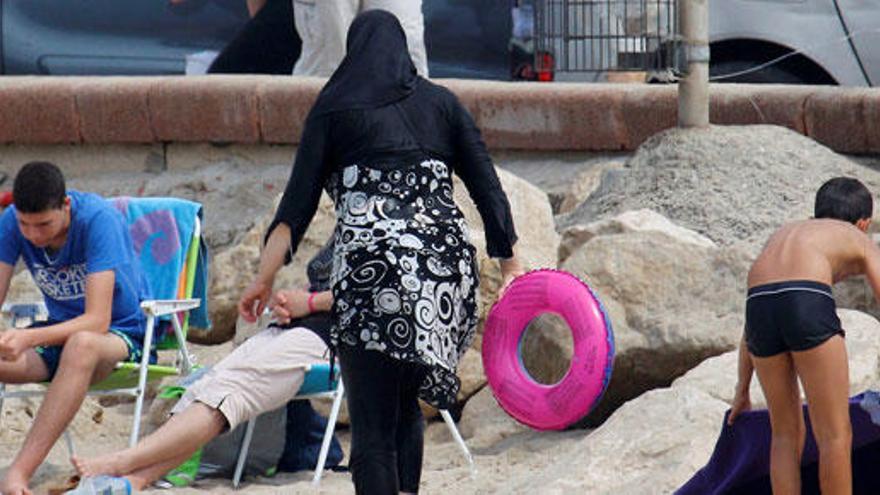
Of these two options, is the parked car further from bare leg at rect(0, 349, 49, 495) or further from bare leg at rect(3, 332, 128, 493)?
bare leg at rect(0, 349, 49, 495)

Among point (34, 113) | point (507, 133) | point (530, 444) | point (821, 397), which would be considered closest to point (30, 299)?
point (34, 113)

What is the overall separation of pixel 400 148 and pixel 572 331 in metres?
1.37

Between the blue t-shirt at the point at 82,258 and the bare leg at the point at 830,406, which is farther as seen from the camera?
the blue t-shirt at the point at 82,258

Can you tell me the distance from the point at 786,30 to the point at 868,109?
164cm

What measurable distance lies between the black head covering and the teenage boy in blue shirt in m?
1.80

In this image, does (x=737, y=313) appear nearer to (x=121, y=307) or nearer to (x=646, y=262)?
(x=646, y=262)

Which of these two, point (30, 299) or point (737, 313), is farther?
point (30, 299)

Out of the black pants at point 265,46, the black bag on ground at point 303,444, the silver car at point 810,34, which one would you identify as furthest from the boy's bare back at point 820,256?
the black pants at point 265,46

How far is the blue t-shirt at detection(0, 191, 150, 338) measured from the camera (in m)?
8.35

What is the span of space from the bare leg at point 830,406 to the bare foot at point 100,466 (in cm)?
250

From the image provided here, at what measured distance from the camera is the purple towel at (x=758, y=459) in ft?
21.6

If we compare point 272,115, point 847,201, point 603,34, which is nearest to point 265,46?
point 272,115

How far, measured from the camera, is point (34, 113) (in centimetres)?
1205

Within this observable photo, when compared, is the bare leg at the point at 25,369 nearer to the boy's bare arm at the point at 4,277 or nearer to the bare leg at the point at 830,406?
the boy's bare arm at the point at 4,277
